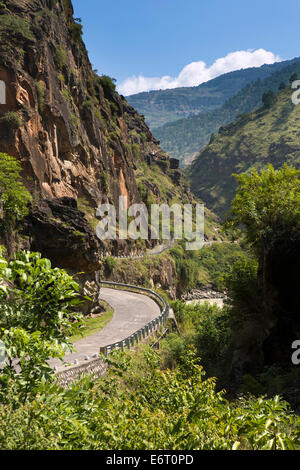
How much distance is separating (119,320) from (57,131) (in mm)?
24985

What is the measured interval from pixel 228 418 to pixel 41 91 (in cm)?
3790

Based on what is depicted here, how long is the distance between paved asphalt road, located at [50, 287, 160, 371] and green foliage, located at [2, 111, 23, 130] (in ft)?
62.1

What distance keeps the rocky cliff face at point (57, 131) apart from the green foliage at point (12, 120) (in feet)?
0.27

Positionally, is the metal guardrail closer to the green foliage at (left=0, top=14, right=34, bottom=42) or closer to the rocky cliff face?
the rocky cliff face

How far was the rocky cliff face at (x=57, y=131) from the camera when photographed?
26250mm

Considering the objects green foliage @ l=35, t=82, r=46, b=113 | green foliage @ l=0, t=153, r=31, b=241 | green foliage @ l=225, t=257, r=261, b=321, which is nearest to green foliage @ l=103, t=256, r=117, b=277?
green foliage @ l=35, t=82, r=46, b=113

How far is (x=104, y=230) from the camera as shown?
172 ft

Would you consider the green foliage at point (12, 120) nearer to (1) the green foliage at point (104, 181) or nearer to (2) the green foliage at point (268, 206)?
(2) the green foliage at point (268, 206)

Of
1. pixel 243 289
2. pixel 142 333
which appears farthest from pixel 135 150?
pixel 243 289

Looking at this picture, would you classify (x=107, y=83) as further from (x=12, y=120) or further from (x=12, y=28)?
(x=12, y=120)

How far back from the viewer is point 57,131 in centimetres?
4147

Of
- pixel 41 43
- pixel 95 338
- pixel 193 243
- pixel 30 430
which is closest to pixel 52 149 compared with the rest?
pixel 41 43

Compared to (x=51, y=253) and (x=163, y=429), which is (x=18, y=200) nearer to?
(x=51, y=253)

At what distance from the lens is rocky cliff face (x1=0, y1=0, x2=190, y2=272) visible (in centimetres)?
2625
